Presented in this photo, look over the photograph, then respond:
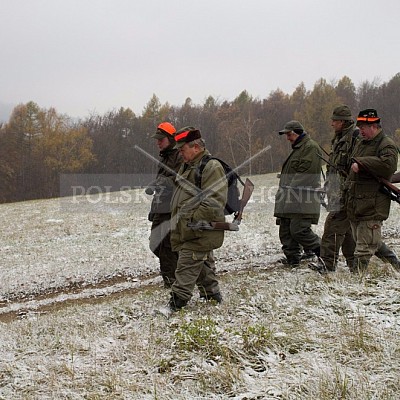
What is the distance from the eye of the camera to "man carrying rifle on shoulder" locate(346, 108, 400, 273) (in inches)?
228

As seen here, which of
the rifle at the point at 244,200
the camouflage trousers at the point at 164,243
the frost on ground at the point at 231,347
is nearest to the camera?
the frost on ground at the point at 231,347

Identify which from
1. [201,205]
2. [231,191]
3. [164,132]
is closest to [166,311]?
[201,205]

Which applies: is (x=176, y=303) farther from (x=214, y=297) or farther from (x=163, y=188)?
(x=163, y=188)

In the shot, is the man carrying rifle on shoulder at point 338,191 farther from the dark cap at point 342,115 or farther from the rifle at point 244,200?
the rifle at point 244,200

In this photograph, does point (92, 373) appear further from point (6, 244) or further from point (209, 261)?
point (6, 244)

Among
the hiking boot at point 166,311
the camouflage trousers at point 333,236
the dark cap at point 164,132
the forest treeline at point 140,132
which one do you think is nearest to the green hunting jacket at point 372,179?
the camouflage trousers at point 333,236

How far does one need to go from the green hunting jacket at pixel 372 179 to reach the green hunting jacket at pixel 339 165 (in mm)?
424

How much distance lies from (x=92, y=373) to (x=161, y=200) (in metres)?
3.63

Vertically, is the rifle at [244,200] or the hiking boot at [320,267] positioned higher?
the rifle at [244,200]

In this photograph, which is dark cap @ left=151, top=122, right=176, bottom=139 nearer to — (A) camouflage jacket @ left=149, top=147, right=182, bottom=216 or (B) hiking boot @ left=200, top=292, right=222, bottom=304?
(A) camouflage jacket @ left=149, top=147, right=182, bottom=216

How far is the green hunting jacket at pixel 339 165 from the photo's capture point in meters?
6.78

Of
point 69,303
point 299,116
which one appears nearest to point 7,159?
point 299,116

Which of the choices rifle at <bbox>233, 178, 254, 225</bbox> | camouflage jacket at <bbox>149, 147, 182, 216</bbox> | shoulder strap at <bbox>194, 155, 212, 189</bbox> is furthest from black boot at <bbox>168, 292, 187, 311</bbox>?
camouflage jacket at <bbox>149, 147, 182, 216</bbox>

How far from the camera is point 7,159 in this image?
205 ft
